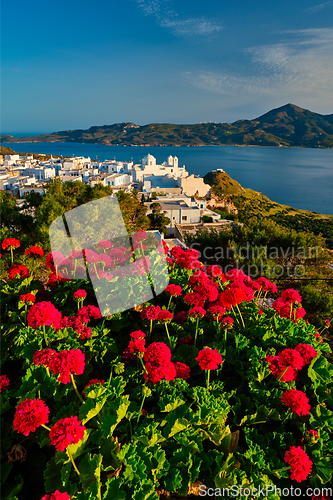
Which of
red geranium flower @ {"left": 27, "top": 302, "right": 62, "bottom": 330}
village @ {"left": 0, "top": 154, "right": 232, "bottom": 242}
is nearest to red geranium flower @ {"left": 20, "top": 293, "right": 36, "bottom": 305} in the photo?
red geranium flower @ {"left": 27, "top": 302, "right": 62, "bottom": 330}

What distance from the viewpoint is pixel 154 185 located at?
4797cm

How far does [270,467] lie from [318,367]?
73 cm

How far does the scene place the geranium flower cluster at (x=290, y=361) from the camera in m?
1.76

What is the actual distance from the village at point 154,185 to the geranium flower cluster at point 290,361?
15715 mm

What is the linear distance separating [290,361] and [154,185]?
47795mm

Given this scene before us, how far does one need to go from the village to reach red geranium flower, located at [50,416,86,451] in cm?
1662

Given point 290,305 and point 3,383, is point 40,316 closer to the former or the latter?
point 3,383

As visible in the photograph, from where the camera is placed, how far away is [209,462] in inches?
60.4

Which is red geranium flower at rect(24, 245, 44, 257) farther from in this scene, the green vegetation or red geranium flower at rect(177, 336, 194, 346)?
the green vegetation

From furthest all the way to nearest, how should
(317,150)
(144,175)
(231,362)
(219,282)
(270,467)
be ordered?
(317,150)
(144,175)
(219,282)
(231,362)
(270,467)

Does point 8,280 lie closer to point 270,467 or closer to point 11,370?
point 11,370

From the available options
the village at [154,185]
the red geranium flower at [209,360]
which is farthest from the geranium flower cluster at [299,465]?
the village at [154,185]

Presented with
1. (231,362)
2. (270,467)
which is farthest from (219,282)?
(270,467)

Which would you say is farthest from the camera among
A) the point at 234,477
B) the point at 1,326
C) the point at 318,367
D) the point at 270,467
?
the point at 1,326
